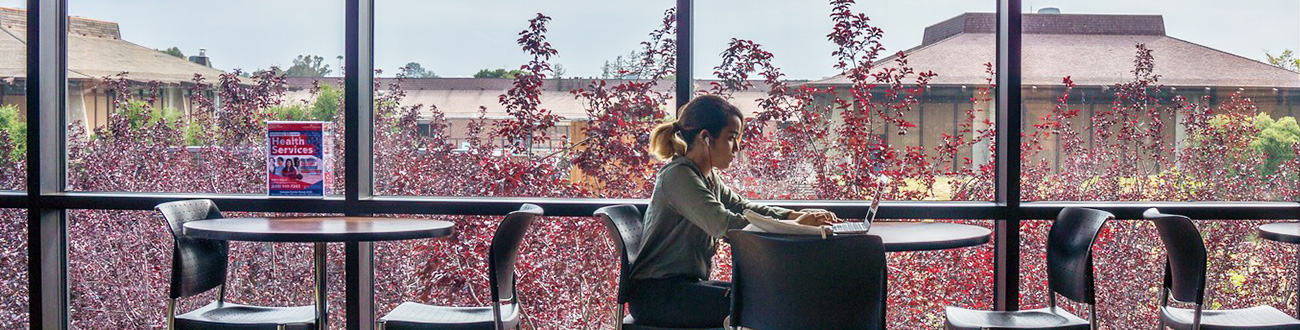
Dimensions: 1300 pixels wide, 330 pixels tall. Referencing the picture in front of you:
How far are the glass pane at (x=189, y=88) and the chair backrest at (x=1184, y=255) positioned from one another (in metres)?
3.33

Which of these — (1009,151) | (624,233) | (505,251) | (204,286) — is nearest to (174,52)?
(204,286)

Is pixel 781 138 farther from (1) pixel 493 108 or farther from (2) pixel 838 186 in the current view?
(1) pixel 493 108

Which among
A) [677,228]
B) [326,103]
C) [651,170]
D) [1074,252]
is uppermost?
[326,103]

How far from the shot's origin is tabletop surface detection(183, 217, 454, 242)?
324 cm

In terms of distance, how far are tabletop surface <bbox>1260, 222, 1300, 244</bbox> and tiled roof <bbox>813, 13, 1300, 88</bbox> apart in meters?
0.80

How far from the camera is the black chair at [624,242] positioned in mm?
3189

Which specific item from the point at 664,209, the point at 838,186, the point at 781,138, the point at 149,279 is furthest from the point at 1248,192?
the point at 149,279

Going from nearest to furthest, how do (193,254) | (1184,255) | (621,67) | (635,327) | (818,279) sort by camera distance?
(818,279) < (635,327) < (1184,255) < (193,254) < (621,67)

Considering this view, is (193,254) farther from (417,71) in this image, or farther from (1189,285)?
(1189,285)

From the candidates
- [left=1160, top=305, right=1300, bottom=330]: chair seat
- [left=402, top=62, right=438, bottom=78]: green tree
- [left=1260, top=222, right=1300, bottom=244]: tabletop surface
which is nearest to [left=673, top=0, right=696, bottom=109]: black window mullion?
[left=402, top=62, right=438, bottom=78]: green tree

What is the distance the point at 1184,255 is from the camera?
10.7 feet

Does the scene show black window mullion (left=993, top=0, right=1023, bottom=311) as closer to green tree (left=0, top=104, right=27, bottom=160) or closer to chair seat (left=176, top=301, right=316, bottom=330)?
chair seat (left=176, top=301, right=316, bottom=330)

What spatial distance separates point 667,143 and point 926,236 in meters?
0.90

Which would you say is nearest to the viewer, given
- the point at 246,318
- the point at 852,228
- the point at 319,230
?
the point at 852,228
